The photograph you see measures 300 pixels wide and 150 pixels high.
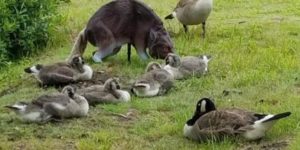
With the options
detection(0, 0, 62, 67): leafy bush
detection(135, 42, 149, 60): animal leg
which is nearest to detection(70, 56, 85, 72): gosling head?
detection(135, 42, 149, 60): animal leg

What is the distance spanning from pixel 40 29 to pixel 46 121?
4.20m

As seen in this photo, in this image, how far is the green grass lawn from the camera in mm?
7332

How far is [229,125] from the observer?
7.01 m

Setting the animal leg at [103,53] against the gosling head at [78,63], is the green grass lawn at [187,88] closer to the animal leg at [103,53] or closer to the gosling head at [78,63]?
the animal leg at [103,53]

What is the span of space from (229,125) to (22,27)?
5.56 metres

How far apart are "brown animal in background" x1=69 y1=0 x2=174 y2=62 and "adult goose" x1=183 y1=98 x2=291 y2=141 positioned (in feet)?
11.9

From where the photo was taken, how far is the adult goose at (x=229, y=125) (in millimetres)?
6953

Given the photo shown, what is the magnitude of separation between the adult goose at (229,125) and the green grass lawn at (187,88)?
0.30ft

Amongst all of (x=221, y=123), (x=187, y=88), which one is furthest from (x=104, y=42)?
(x=221, y=123)

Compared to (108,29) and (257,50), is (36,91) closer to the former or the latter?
(108,29)

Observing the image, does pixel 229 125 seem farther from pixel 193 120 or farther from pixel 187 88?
pixel 187 88

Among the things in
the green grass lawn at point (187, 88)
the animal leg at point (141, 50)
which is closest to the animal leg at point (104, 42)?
the green grass lawn at point (187, 88)

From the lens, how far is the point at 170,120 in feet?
26.3

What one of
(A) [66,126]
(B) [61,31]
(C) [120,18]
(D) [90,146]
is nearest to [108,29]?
(C) [120,18]
